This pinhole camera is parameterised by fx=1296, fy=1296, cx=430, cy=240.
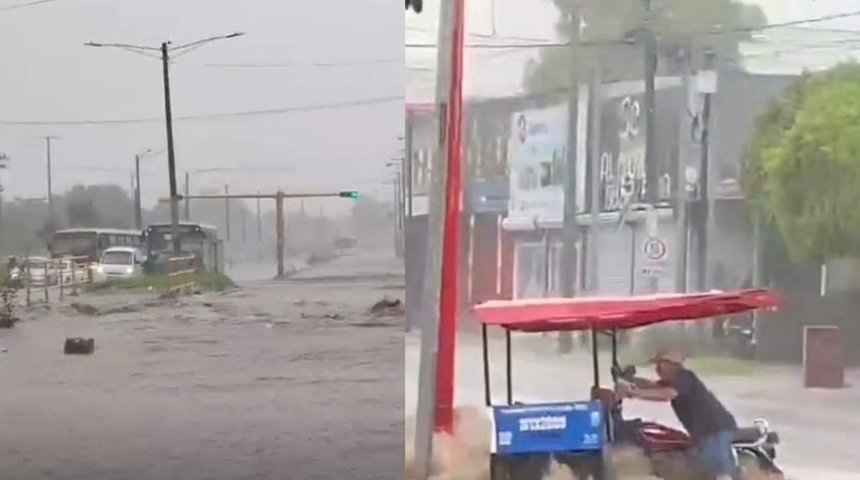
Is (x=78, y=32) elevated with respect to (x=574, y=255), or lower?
elevated

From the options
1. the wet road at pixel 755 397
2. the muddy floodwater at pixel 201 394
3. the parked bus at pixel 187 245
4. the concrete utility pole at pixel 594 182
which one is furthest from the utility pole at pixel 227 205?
the concrete utility pole at pixel 594 182

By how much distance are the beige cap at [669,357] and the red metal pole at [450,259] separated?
32 cm

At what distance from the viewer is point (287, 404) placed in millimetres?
2021

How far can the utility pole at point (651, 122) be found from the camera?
203cm

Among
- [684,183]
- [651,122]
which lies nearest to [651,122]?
[651,122]

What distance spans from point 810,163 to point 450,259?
22.7 inches

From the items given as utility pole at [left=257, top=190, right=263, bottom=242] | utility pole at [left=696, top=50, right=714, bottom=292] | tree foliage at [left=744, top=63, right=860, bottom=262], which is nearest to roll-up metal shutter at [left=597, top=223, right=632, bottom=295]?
utility pole at [left=696, top=50, right=714, bottom=292]

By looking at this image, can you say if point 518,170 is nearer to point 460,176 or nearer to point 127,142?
point 460,176

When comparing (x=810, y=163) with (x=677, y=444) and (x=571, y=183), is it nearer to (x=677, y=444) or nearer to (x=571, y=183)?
(x=571, y=183)

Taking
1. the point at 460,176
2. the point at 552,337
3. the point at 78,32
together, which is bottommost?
the point at 552,337

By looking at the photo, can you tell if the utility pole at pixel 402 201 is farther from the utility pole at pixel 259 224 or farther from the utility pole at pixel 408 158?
the utility pole at pixel 259 224

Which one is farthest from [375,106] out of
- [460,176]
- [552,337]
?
[552,337]

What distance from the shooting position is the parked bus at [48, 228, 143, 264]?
2.01 metres

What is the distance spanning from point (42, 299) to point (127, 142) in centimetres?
28
